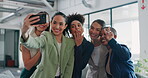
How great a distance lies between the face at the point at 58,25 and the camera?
122 centimetres

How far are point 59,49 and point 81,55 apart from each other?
0.53 ft

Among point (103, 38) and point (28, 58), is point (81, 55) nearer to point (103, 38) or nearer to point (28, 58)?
point (103, 38)

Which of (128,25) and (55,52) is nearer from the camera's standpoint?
(55,52)

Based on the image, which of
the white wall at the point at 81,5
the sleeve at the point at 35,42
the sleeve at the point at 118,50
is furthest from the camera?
the white wall at the point at 81,5

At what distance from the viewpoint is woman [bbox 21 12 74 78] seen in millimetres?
1159

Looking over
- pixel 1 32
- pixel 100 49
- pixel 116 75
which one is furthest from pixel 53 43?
pixel 1 32

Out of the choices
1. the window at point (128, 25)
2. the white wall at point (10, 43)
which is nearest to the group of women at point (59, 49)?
the window at point (128, 25)

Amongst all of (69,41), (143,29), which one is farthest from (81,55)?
(143,29)

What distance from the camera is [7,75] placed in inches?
103

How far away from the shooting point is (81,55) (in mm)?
1230

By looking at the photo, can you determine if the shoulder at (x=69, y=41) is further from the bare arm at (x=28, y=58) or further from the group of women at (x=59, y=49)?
the bare arm at (x=28, y=58)

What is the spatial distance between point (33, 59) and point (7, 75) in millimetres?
1626

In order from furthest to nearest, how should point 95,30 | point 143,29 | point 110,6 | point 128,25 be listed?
1. point 110,6
2. point 128,25
3. point 143,29
4. point 95,30

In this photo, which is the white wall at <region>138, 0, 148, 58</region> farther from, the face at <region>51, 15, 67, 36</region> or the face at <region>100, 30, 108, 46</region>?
the face at <region>51, 15, 67, 36</region>
